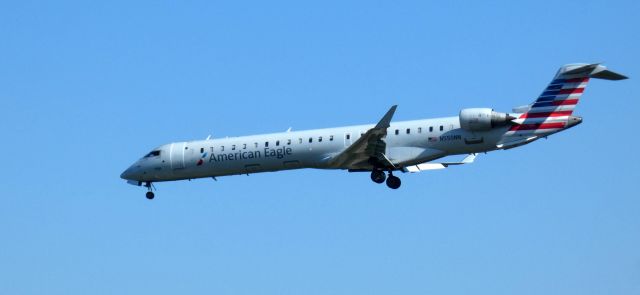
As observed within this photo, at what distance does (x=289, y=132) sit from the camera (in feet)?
185

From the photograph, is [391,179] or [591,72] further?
[391,179]

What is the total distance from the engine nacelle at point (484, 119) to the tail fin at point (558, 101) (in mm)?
489

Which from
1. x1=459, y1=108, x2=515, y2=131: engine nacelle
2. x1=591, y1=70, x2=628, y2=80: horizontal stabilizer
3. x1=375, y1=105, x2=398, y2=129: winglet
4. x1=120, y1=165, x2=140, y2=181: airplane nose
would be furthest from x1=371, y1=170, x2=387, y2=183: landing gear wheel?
x1=120, y1=165, x2=140, y2=181: airplane nose

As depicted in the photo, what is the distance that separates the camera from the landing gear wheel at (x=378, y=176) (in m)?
55.6

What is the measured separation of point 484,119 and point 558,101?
2787mm

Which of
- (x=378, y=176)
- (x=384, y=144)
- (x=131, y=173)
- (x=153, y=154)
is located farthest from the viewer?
(x=131, y=173)

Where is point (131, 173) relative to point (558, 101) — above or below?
below

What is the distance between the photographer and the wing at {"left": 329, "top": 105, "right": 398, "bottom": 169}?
52.8 metres

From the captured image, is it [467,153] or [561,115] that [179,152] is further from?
[561,115]

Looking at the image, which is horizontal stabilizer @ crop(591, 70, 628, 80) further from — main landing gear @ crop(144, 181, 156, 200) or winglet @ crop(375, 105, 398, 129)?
main landing gear @ crop(144, 181, 156, 200)

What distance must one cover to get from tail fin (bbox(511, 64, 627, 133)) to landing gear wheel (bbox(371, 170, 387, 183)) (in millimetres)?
5760

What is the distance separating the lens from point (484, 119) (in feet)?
172

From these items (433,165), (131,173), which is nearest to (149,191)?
(131,173)

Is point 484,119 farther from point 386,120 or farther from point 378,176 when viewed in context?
point 378,176
